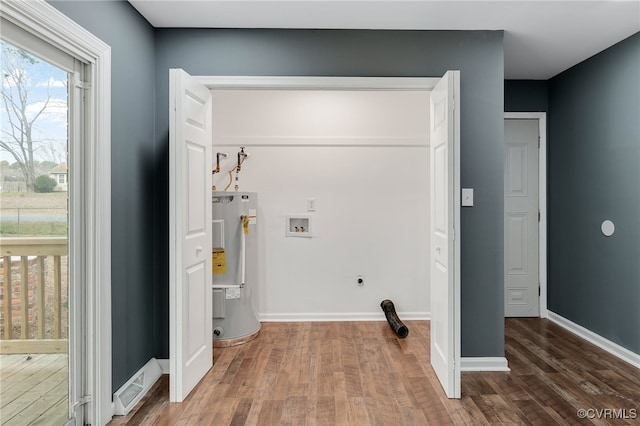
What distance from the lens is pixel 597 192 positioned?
3.22m

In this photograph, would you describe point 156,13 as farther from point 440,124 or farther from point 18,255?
point 440,124

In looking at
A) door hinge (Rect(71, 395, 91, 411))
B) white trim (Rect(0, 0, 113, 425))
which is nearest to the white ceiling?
white trim (Rect(0, 0, 113, 425))

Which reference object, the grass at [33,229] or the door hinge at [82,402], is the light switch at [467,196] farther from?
the door hinge at [82,402]

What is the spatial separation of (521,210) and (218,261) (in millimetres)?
3090

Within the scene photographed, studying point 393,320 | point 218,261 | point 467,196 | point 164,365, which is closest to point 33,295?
point 164,365

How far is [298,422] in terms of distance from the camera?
2.07 meters

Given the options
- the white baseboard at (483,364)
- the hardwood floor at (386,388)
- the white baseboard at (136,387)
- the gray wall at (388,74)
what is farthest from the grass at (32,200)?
the white baseboard at (483,364)

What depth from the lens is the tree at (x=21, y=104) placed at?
1493 mm

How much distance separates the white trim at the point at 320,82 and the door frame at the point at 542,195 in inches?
70.1

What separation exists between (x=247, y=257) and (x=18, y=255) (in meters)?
1.96

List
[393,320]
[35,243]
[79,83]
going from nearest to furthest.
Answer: [35,243], [79,83], [393,320]

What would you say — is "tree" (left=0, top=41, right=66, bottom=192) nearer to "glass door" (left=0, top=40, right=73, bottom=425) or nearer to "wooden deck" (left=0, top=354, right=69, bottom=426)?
"glass door" (left=0, top=40, right=73, bottom=425)

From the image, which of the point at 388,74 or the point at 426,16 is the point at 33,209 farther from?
the point at 426,16

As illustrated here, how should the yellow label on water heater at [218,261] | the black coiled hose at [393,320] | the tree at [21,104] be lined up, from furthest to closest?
the black coiled hose at [393,320] → the yellow label on water heater at [218,261] → the tree at [21,104]
